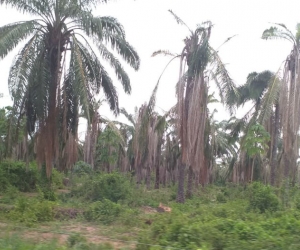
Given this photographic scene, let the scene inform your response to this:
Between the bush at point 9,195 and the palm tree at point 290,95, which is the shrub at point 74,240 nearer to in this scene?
the bush at point 9,195

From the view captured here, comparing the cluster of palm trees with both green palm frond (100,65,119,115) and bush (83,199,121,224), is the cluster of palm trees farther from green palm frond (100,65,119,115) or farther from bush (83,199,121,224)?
bush (83,199,121,224)

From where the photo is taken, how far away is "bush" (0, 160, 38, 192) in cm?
2412

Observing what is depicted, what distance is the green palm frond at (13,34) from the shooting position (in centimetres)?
1764

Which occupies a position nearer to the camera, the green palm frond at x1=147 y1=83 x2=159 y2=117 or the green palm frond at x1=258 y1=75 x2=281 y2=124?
the green palm frond at x1=147 y1=83 x2=159 y2=117

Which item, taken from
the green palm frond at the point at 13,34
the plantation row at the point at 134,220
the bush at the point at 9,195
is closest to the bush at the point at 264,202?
the plantation row at the point at 134,220

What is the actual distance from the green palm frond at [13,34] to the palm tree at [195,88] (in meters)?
6.83

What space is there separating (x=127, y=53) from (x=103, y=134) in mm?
17474

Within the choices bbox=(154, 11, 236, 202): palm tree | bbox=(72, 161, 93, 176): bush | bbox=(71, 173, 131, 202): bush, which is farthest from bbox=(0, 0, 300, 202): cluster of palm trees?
bbox=(72, 161, 93, 176): bush

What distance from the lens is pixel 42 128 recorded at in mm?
18938

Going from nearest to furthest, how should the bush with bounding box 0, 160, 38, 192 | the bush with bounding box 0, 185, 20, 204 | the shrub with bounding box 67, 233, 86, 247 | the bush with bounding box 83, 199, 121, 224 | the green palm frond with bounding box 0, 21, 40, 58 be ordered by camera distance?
1. the shrub with bounding box 67, 233, 86, 247
2. the bush with bounding box 83, 199, 121, 224
3. the green palm frond with bounding box 0, 21, 40, 58
4. the bush with bounding box 0, 185, 20, 204
5. the bush with bounding box 0, 160, 38, 192

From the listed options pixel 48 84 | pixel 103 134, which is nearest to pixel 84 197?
pixel 48 84

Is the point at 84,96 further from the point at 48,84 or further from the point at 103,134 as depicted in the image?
the point at 103,134

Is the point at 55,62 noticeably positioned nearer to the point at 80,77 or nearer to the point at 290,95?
the point at 80,77

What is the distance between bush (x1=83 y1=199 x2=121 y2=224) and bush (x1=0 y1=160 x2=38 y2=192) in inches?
378
